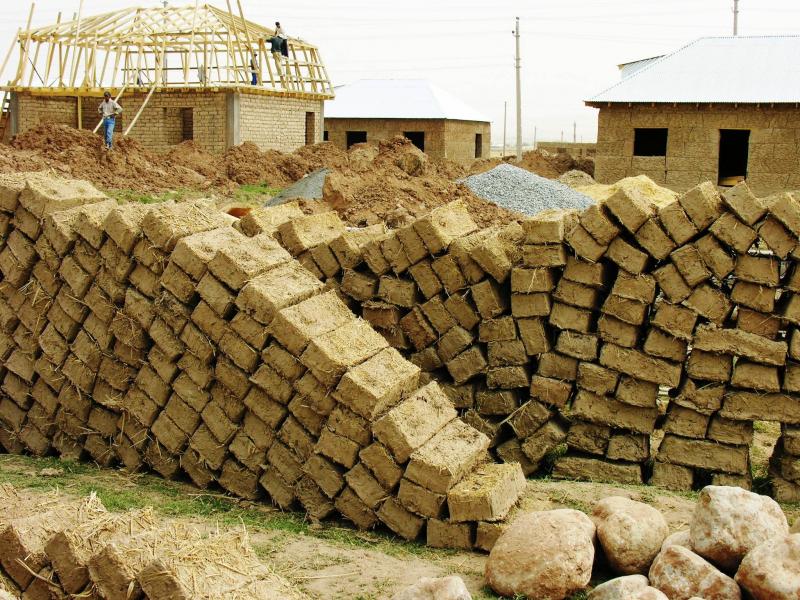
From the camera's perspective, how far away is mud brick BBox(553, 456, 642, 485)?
27.3 feet

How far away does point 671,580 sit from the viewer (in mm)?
5539

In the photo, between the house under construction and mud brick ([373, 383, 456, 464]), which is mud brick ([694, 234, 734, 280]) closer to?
mud brick ([373, 383, 456, 464])

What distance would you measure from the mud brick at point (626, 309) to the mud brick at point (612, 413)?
0.76 meters

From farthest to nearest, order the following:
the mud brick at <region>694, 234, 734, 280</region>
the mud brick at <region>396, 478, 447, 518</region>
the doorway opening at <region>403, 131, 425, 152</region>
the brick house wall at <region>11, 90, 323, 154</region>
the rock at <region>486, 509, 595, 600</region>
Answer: the doorway opening at <region>403, 131, 425, 152</region> < the brick house wall at <region>11, 90, 323, 154</region> < the mud brick at <region>694, 234, 734, 280</region> < the mud brick at <region>396, 478, 447, 518</region> < the rock at <region>486, 509, 595, 600</region>

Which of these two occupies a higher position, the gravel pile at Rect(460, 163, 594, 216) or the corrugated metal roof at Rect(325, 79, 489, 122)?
the corrugated metal roof at Rect(325, 79, 489, 122)

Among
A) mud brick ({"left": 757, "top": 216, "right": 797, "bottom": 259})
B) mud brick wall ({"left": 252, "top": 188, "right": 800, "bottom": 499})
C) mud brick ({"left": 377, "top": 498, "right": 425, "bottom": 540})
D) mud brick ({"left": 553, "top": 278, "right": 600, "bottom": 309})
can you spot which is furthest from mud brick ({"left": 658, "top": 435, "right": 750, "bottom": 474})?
mud brick ({"left": 377, "top": 498, "right": 425, "bottom": 540})

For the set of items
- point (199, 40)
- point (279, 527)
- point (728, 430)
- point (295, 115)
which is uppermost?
point (199, 40)

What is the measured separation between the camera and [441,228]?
8727 mm

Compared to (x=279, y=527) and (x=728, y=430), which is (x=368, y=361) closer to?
(x=279, y=527)

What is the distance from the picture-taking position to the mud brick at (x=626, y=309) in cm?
813

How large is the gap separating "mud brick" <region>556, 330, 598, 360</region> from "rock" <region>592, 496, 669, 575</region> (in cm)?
229

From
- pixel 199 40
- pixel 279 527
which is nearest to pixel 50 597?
pixel 279 527

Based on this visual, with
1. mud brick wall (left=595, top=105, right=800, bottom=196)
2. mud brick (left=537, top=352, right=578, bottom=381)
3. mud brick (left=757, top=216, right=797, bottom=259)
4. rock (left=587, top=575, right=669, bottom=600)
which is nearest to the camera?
rock (left=587, top=575, right=669, bottom=600)

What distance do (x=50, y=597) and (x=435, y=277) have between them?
4.50m
